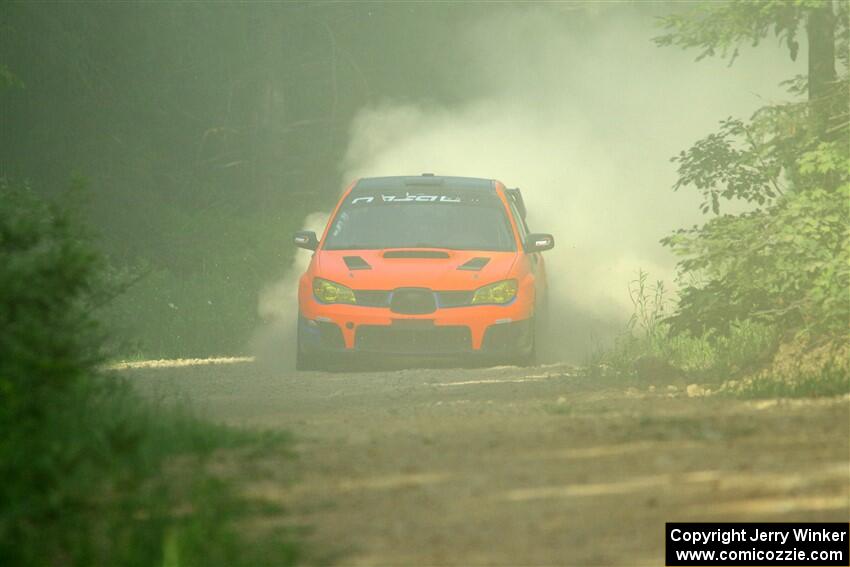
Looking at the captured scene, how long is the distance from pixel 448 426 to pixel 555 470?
2038 millimetres

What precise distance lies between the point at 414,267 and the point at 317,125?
2000 centimetres

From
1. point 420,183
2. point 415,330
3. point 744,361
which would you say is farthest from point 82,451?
point 420,183

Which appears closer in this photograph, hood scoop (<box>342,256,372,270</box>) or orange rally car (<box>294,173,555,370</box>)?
orange rally car (<box>294,173,555,370</box>)

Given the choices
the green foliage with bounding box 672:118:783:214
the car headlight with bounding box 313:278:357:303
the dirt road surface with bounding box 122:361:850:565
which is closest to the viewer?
the dirt road surface with bounding box 122:361:850:565

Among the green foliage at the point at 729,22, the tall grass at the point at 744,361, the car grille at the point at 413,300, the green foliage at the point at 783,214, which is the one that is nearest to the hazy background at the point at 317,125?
the tall grass at the point at 744,361

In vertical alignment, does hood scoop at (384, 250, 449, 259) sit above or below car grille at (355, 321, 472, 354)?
above

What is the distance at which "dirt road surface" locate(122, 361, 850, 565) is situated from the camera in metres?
6.08

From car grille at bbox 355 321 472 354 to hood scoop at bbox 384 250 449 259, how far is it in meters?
0.76

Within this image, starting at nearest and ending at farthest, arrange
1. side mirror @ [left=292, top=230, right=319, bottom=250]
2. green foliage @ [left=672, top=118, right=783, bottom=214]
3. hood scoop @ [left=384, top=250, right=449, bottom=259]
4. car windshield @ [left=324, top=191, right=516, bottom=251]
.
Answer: green foliage @ [left=672, top=118, right=783, bottom=214]
hood scoop @ [left=384, top=250, right=449, bottom=259]
side mirror @ [left=292, top=230, right=319, bottom=250]
car windshield @ [left=324, top=191, right=516, bottom=251]

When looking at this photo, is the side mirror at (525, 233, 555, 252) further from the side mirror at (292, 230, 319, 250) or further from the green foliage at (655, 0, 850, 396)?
the side mirror at (292, 230, 319, 250)

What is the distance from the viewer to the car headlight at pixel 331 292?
48.6 ft

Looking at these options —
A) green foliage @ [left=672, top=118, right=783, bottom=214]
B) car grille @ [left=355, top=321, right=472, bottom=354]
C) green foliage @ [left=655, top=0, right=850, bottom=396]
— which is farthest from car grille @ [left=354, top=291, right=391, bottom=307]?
green foliage @ [left=672, top=118, right=783, bottom=214]

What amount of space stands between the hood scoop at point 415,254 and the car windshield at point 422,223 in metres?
0.30

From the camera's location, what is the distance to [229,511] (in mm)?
6406
